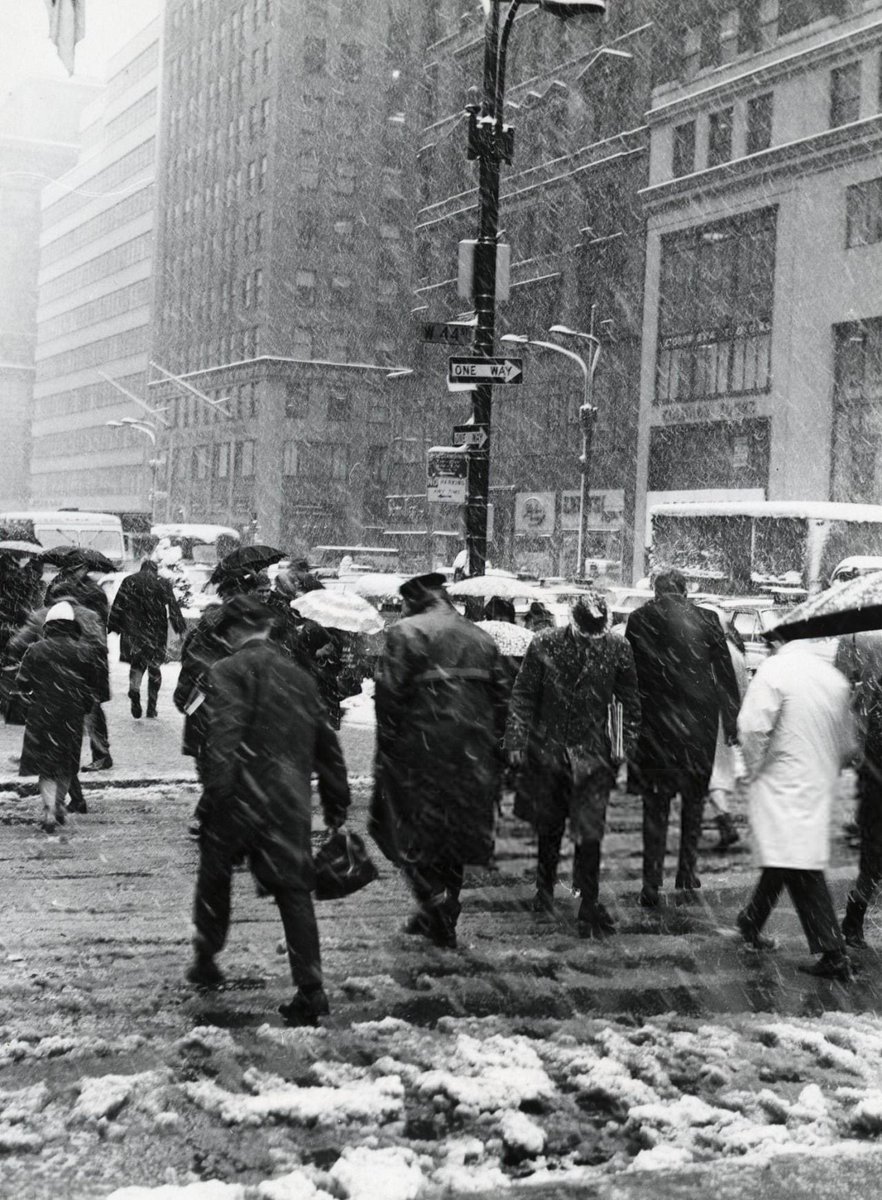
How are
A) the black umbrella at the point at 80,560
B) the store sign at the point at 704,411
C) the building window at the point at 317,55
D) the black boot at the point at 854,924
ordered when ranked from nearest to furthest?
the black boot at the point at 854,924 < the black umbrella at the point at 80,560 < the store sign at the point at 704,411 < the building window at the point at 317,55

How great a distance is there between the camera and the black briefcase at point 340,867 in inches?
235

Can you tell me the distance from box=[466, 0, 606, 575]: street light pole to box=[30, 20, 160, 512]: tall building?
86676mm

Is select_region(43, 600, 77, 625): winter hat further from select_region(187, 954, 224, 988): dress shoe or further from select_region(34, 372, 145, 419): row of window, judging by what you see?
select_region(34, 372, 145, 419): row of window

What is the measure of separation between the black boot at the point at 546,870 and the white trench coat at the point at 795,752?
1476 mm

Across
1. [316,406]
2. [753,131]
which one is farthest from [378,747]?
[316,406]

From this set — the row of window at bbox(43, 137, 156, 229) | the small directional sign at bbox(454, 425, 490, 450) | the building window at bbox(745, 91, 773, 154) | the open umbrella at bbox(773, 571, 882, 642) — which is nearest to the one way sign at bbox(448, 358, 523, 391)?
the small directional sign at bbox(454, 425, 490, 450)

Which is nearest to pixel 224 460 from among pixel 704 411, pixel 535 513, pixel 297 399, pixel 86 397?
pixel 297 399

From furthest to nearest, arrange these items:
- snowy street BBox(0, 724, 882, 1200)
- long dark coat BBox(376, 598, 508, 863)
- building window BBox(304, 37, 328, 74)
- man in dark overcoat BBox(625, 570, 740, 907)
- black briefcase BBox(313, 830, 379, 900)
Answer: building window BBox(304, 37, 328, 74)
man in dark overcoat BBox(625, 570, 740, 907)
long dark coat BBox(376, 598, 508, 863)
black briefcase BBox(313, 830, 379, 900)
snowy street BBox(0, 724, 882, 1200)

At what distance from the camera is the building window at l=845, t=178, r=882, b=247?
40.3m

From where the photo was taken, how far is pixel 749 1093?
16.2 feet

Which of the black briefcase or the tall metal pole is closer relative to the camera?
the black briefcase

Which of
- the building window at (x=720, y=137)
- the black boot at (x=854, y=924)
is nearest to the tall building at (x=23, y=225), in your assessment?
the building window at (x=720, y=137)

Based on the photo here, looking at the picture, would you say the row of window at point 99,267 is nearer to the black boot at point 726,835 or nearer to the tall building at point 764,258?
the tall building at point 764,258

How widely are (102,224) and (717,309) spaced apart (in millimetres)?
82306
